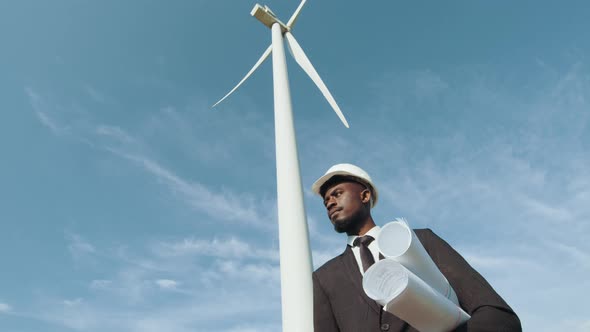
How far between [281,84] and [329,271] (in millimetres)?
8873

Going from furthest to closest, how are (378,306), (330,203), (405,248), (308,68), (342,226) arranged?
(308,68)
(330,203)
(342,226)
(378,306)
(405,248)

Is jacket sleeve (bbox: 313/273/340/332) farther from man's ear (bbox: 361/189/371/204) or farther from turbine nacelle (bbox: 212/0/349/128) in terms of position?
turbine nacelle (bbox: 212/0/349/128)

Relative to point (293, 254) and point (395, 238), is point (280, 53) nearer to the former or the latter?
point (293, 254)

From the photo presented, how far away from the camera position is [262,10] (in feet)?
59.6

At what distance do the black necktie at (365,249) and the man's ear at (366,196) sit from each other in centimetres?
66

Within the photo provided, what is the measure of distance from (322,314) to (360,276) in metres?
0.63

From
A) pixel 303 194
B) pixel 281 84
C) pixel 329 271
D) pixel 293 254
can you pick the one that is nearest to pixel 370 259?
pixel 329 271

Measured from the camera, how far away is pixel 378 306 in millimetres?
4531

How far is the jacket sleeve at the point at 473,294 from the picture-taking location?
144 inches

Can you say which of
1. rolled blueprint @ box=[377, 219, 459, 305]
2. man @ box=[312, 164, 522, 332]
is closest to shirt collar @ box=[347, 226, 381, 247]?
man @ box=[312, 164, 522, 332]

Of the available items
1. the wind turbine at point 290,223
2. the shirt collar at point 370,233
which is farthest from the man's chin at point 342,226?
the wind turbine at point 290,223

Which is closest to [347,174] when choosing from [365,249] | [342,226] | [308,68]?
[342,226]

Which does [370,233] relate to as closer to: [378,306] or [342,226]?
[342,226]

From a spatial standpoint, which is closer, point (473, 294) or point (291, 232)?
point (473, 294)
